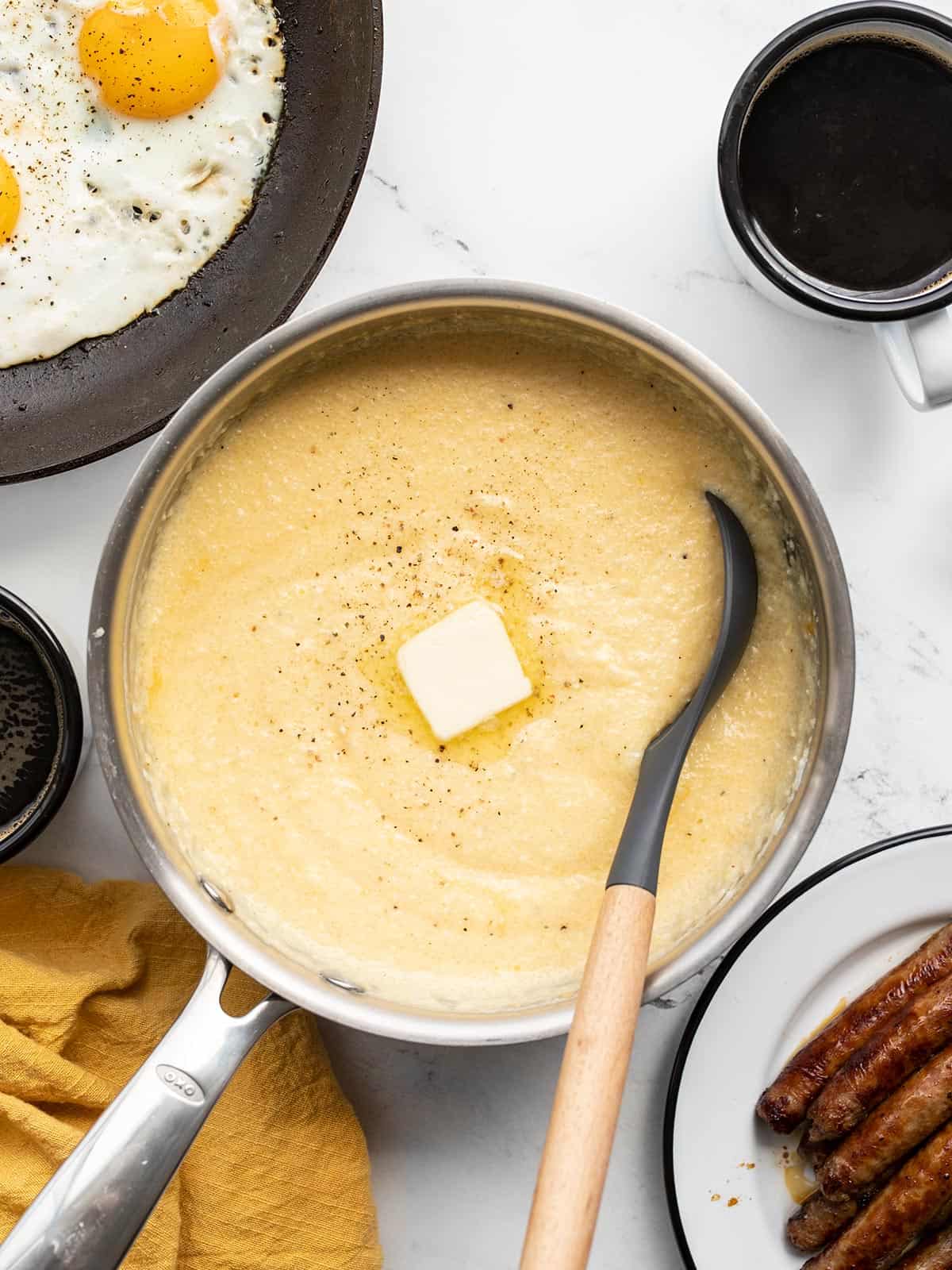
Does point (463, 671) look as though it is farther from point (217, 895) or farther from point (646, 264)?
point (646, 264)

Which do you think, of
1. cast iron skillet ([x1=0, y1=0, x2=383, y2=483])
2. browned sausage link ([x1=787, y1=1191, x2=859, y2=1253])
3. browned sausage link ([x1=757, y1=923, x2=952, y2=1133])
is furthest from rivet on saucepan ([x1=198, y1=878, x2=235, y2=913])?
browned sausage link ([x1=787, y1=1191, x2=859, y2=1253])

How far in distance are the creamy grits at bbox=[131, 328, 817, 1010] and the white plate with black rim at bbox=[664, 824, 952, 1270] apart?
0.16 metres

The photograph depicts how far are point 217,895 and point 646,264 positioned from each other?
92cm

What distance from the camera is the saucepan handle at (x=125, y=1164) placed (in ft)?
3.50

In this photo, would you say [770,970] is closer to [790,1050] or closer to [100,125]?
[790,1050]

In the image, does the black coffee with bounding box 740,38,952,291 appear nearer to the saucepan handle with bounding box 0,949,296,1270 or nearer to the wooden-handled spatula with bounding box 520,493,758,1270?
the wooden-handled spatula with bounding box 520,493,758,1270

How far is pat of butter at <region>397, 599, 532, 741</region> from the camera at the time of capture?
4.25 ft

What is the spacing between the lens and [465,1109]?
1572 millimetres

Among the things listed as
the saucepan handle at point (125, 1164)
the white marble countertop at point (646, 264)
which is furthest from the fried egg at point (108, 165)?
the saucepan handle at point (125, 1164)

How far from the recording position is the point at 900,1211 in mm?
1386

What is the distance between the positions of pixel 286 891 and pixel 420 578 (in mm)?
392


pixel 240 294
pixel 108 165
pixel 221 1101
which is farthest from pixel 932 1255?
pixel 108 165

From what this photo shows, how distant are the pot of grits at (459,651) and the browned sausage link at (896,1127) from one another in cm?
33

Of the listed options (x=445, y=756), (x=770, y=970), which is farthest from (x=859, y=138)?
(x=770, y=970)
